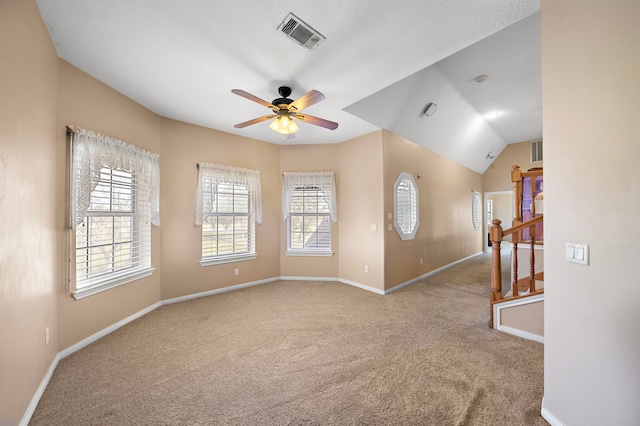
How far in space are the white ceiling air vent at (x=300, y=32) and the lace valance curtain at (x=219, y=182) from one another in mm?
2492

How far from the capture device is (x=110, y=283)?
2.67 meters

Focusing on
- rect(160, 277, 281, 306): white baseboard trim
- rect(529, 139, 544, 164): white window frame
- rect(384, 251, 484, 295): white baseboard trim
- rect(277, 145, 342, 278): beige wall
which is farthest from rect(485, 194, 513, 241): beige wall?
rect(160, 277, 281, 306): white baseboard trim

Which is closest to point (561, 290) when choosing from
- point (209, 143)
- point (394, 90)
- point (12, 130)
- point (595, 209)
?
point (595, 209)

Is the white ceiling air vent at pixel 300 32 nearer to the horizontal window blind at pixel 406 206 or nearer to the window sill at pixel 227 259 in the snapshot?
the horizontal window blind at pixel 406 206

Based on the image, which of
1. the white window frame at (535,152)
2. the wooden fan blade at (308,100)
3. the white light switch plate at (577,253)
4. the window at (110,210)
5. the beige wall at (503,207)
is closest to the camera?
the white light switch plate at (577,253)

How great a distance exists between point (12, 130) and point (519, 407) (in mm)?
→ 3561

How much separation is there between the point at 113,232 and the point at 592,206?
4037 millimetres

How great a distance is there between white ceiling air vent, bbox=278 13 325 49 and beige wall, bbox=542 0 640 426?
1486 millimetres

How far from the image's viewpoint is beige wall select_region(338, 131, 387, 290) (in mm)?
4016

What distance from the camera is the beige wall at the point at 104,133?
2248 millimetres

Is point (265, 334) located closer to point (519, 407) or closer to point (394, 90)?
point (519, 407)

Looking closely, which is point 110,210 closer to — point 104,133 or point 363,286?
point 104,133

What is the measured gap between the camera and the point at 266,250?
4562 millimetres

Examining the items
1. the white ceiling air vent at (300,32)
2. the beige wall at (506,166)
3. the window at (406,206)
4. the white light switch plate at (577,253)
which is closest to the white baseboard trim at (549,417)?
the white light switch plate at (577,253)
